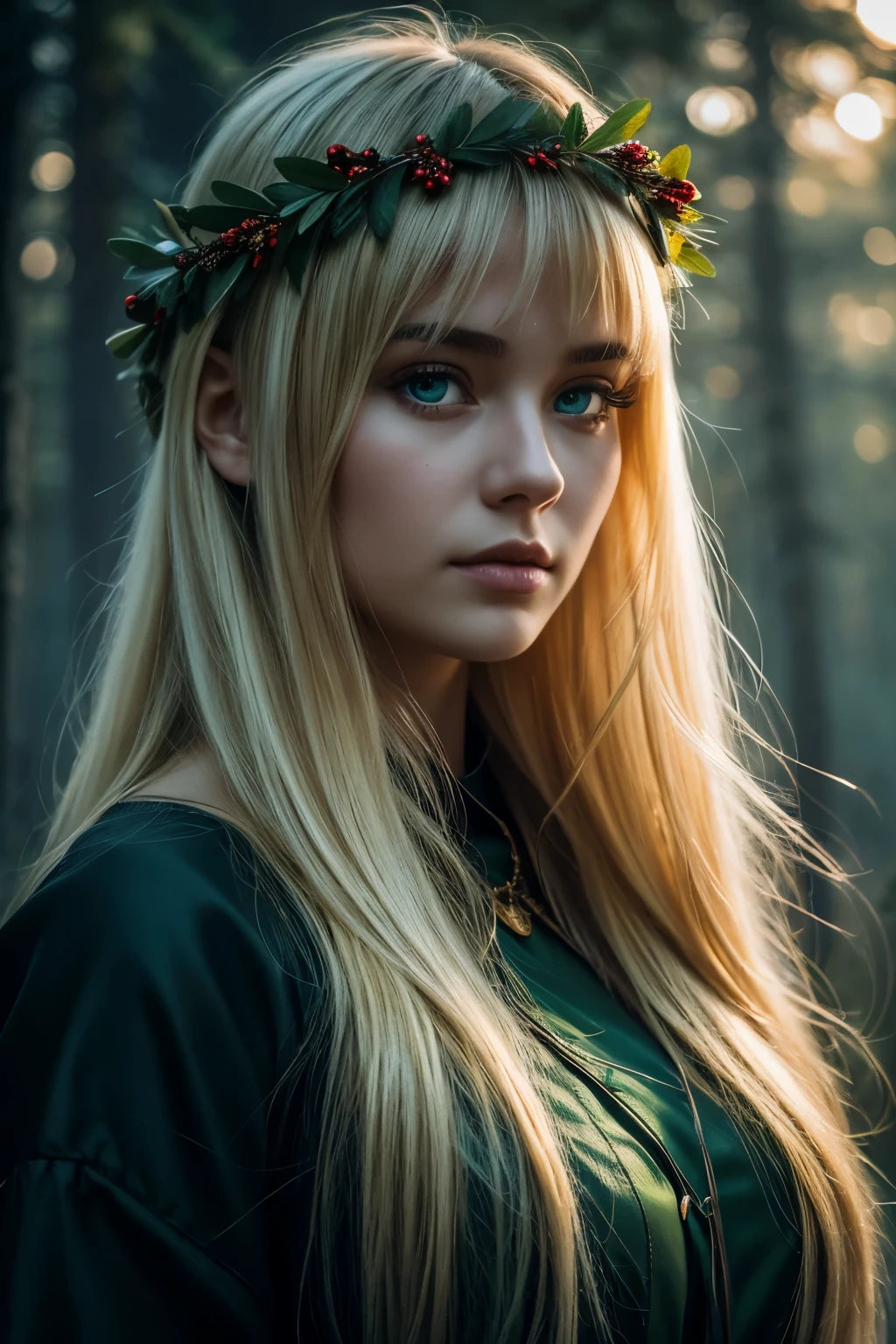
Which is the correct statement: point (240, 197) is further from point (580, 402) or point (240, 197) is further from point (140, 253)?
point (580, 402)

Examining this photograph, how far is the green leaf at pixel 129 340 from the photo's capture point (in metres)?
1.74

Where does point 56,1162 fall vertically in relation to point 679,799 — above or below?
below

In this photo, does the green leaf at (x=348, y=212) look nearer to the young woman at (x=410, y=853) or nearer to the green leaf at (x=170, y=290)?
the young woman at (x=410, y=853)

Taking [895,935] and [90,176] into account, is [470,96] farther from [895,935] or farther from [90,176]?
[90,176]

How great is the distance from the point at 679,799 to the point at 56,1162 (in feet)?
4.03

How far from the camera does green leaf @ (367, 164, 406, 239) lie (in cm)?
143

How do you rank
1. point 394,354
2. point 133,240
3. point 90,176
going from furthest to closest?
point 90,176
point 133,240
point 394,354

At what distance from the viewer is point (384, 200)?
4.73 feet

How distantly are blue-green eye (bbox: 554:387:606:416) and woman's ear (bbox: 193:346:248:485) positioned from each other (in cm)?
46

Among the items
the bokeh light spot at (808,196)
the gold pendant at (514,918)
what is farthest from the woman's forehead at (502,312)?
the bokeh light spot at (808,196)

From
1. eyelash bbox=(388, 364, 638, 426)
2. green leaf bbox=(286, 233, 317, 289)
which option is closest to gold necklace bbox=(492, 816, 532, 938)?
eyelash bbox=(388, 364, 638, 426)

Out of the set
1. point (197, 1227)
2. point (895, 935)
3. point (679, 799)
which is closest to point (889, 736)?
point (895, 935)

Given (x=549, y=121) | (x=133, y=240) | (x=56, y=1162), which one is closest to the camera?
(x=56, y=1162)

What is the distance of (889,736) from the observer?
46.8 ft
